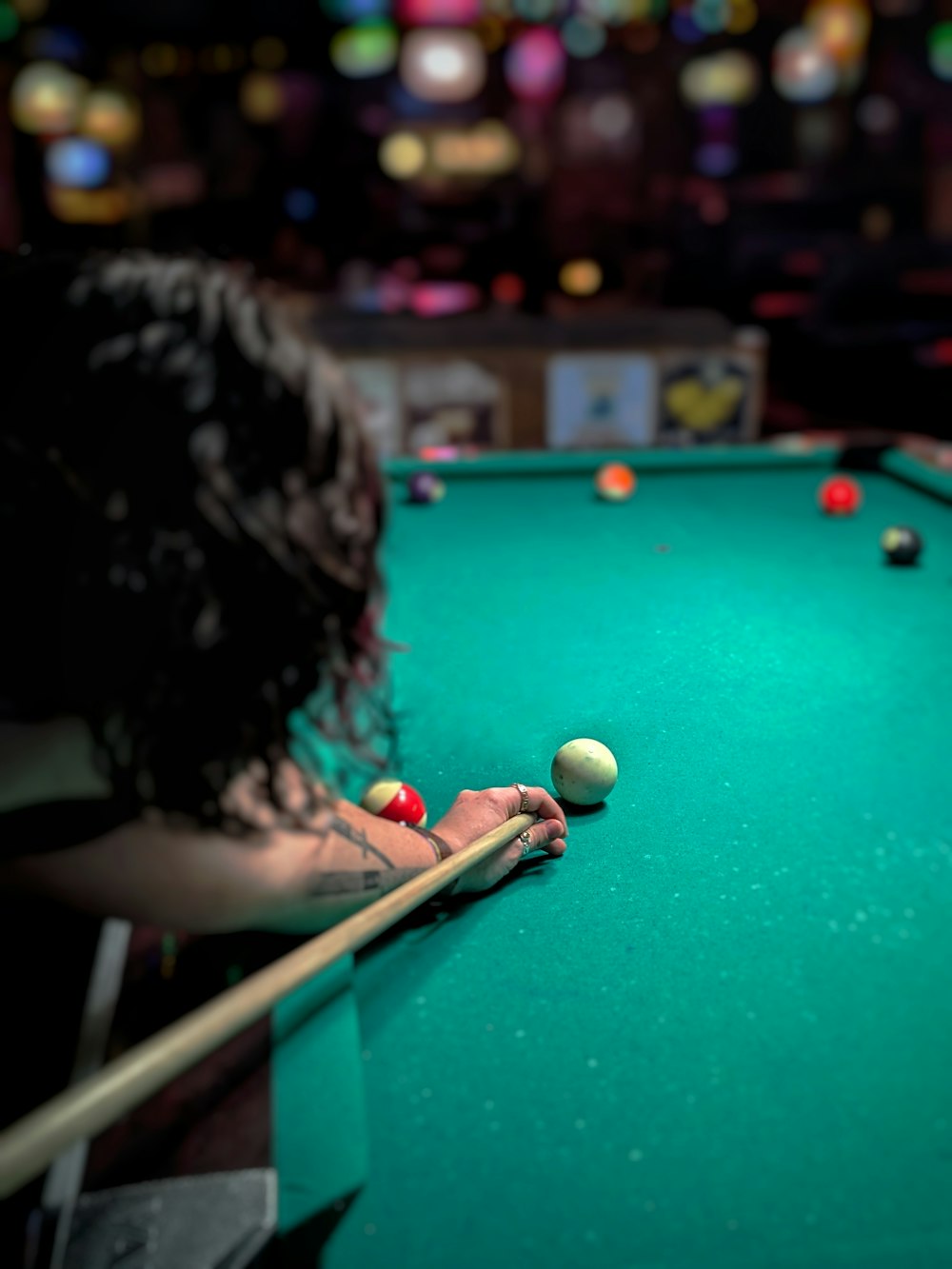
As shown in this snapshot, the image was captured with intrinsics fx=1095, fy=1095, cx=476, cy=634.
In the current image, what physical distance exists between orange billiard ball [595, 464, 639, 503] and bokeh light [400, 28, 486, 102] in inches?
179

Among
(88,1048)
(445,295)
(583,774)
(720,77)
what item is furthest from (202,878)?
(445,295)

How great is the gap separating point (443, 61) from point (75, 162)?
480cm

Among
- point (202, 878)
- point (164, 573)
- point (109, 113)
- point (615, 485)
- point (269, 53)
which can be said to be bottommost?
point (615, 485)

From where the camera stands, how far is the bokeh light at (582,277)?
9.73m

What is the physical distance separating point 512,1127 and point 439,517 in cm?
212

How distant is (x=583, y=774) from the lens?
1324 mm

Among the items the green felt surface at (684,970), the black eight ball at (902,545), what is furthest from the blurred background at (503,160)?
the green felt surface at (684,970)

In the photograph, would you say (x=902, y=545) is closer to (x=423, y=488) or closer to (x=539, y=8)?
(x=423, y=488)

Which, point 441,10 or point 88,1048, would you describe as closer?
point 88,1048

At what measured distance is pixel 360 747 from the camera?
3.64ft

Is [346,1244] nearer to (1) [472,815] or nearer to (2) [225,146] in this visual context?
(1) [472,815]

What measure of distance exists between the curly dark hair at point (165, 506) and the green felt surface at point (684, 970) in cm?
31

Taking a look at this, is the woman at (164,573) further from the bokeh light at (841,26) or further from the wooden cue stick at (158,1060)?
the bokeh light at (841,26)

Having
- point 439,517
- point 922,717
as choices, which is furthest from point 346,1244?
point 439,517
